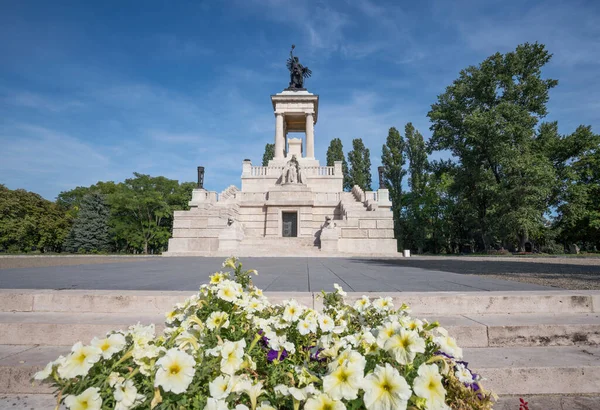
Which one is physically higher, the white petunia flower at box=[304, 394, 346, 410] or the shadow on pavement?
the white petunia flower at box=[304, 394, 346, 410]

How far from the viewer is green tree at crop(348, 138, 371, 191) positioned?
5456 centimetres

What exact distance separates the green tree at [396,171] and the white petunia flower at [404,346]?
1848 inches

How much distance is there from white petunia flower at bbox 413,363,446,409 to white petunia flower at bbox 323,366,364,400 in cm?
24

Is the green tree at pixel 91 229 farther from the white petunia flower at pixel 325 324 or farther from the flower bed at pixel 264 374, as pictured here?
the white petunia flower at pixel 325 324

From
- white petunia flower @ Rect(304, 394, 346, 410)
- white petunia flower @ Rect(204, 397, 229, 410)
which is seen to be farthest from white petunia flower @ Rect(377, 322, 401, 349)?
white petunia flower @ Rect(204, 397, 229, 410)

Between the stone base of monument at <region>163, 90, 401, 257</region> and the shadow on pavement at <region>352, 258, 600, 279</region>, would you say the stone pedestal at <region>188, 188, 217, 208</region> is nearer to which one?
the stone base of monument at <region>163, 90, 401, 257</region>

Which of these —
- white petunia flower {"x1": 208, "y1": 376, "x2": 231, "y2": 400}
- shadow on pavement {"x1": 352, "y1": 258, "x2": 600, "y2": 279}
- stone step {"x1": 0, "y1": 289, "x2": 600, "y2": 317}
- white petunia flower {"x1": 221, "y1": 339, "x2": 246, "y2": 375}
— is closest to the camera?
white petunia flower {"x1": 208, "y1": 376, "x2": 231, "y2": 400}

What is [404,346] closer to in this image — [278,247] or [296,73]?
[278,247]

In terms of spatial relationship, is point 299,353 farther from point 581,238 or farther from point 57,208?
point 57,208

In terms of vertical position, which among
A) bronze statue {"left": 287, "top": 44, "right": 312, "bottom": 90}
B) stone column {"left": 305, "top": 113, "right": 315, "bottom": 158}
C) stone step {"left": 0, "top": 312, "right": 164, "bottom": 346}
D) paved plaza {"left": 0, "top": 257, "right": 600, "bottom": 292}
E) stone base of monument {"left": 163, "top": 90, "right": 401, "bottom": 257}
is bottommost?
stone step {"left": 0, "top": 312, "right": 164, "bottom": 346}

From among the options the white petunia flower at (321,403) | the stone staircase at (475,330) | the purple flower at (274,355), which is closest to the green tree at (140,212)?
the stone staircase at (475,330)

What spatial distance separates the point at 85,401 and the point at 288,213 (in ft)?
79.3

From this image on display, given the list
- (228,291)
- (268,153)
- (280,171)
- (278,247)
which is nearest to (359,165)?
(268,153)

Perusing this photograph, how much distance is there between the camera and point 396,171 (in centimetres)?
4881
